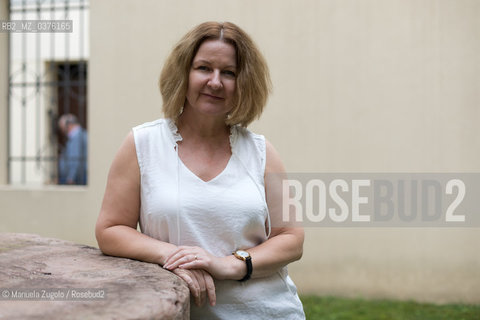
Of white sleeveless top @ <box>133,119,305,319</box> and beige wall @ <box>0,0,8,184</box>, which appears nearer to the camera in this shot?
white sleeveless top @ <box>133,119,305,319</box>

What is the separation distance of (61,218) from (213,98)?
12.9 feet

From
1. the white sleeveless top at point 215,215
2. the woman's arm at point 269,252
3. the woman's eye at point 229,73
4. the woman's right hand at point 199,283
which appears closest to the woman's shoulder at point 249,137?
the woman's arm at point 269,252

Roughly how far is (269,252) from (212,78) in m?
0.69

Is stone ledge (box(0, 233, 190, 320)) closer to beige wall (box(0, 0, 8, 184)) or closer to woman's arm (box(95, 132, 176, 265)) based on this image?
woman's arm (box(95, 132, 176, 265))

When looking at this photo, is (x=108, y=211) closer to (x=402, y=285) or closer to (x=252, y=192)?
(x=252, y=192)

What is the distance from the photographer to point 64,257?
208 cm

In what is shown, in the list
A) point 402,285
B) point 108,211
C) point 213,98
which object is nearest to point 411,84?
point 402,285

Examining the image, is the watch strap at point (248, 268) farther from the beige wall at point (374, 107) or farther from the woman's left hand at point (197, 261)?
the beige wall at point (374, 107)

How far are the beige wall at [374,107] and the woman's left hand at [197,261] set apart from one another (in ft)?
10.8

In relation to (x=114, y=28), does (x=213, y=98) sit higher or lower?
lower

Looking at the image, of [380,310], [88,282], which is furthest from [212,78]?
[380,310]

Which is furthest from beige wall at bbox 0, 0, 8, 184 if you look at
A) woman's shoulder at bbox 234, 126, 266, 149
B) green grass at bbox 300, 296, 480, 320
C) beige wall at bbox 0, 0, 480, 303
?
woman's shoulder at bbox 234, 126, 266, 149

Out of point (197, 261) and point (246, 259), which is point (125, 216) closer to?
point (197, 261)

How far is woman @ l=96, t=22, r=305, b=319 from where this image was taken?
199 cm
